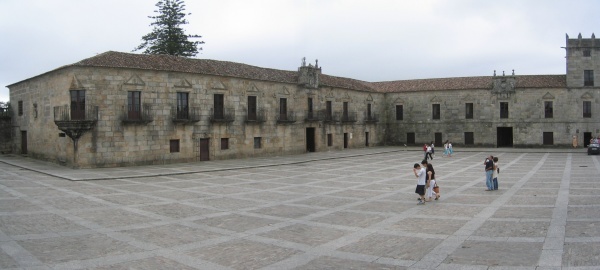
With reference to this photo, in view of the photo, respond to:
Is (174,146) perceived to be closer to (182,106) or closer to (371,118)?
(182,106)

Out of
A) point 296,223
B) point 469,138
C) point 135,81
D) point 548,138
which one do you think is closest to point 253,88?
point 135,81

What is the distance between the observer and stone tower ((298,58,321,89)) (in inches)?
1373

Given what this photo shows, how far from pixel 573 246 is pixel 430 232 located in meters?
2.63

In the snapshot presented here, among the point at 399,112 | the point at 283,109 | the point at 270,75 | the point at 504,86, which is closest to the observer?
the point at 270,75

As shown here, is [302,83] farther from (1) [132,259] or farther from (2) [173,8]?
(1) [132,259]

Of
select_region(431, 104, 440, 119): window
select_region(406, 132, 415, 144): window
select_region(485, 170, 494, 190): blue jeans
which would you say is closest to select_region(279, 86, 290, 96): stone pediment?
select_region(406, 132, 415, 144): window

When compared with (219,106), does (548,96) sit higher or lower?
higher

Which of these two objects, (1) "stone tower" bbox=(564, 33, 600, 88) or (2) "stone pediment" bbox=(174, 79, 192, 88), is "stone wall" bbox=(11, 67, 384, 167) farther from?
(1) "stone tower" bbox=(564, 33, 600, 88)

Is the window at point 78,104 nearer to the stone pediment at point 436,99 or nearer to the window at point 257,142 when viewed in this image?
the window at point 257,142

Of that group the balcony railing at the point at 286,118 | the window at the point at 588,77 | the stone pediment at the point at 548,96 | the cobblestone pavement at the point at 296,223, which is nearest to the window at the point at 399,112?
the stone pediment at the point at 548,96

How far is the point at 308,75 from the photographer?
116 ft

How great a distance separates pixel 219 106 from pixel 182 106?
2.75 metres

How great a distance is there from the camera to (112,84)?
2392 centimetres

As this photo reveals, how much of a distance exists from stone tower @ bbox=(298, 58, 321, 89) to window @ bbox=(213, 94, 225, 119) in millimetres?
7773
